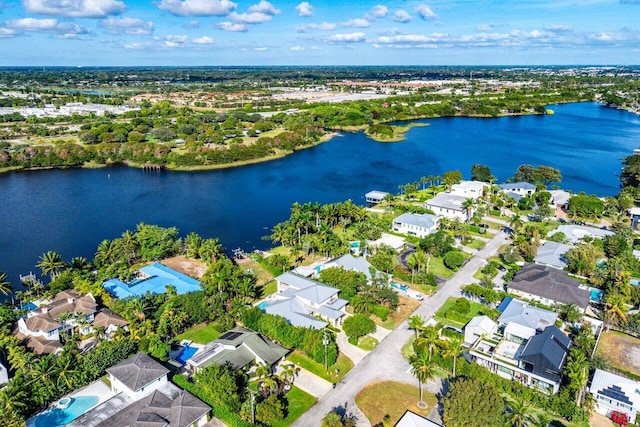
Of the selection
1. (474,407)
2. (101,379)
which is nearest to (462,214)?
(474,407)

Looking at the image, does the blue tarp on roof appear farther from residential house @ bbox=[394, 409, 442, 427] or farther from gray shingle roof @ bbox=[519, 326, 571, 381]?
residential house @ bbox=[394, 409, 442, 427]

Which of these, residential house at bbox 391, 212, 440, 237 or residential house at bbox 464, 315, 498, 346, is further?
residential house at bbox 391, 212, 440, 237

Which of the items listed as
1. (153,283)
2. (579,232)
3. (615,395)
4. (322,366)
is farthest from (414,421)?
(579,232)

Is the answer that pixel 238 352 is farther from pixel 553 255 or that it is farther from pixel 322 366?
pixel 553 255

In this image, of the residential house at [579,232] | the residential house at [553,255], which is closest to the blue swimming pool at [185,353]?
the residential house at [553,255]

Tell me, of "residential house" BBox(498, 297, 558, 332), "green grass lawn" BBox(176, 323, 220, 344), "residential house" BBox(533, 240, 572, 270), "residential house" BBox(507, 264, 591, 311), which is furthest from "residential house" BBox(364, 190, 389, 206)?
"green grass lawn" BBox(176, 323, 220, 344)

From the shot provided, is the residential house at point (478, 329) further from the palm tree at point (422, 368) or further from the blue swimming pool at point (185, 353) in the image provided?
the blue swimming pool at point (185, 353)
